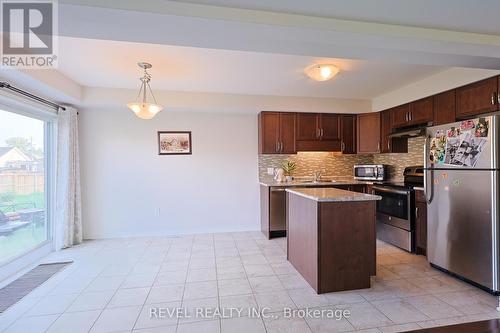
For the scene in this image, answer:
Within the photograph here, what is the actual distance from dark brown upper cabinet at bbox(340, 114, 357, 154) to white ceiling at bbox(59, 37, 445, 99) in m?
0.61

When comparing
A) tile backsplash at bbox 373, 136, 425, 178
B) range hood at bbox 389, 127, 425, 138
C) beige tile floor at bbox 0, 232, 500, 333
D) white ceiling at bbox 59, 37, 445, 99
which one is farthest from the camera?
tile backsplash at bbox 373, 136, 425, 178

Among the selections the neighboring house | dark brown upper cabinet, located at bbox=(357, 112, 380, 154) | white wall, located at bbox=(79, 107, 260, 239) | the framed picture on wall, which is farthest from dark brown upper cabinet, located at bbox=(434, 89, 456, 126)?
the neighboring house

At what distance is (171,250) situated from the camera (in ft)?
11.9

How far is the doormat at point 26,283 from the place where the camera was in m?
2.31

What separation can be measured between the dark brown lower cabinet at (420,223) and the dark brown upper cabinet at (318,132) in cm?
166

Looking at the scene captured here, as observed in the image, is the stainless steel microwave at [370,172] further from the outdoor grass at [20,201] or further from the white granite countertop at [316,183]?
the outdoor grass at [20,201]

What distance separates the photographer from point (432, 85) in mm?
3377

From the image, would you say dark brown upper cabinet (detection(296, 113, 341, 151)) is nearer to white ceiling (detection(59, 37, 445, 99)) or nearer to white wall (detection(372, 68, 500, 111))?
white ceiling (detection(59, 37, 445, 99))

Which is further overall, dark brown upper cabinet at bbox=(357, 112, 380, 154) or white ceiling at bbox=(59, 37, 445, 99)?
dark brown upper cabinet at bbox=(357, 112, 380, 154)

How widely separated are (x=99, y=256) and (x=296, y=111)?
380cm

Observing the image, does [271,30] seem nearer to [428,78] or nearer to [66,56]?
[66,56]

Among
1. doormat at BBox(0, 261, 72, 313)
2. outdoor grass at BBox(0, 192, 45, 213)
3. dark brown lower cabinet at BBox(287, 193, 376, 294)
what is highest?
outdoor grass at BBox(0, 192, 45, 213)

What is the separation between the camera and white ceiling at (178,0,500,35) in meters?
1.68

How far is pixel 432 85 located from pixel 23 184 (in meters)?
5.62
